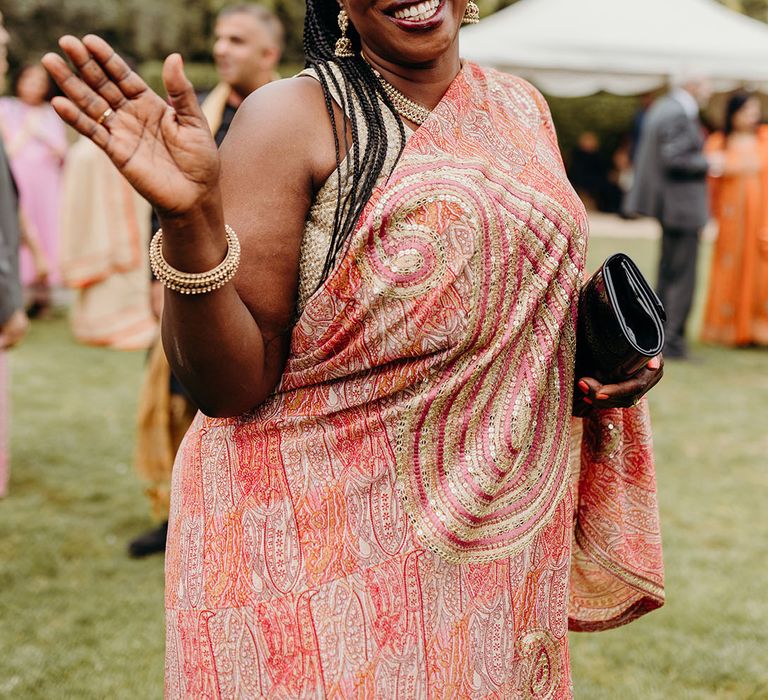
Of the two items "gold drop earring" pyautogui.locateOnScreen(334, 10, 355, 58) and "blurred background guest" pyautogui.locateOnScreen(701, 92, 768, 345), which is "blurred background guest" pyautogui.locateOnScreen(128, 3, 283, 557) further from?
"blurred background guest" pyautogui.locateOnScreen(701, 92, 768, 345)

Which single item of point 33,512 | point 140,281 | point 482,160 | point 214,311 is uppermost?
point 482,160

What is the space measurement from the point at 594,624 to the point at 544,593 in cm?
62

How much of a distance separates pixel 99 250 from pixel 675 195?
5.08 metres

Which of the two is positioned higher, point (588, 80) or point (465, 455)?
point (465, 455)

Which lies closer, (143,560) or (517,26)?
(143,560)

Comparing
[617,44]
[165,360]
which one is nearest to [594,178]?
[617,44]

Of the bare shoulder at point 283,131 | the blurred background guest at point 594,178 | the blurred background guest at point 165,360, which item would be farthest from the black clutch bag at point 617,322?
the blurred background guest at point 594,178

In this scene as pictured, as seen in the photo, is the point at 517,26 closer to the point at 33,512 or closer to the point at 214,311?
the point at 33,512

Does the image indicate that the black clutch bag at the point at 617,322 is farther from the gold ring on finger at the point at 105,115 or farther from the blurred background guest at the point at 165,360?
the blurred background guest at the point at 165,360

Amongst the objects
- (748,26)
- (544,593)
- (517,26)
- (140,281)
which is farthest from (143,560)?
(748,26)

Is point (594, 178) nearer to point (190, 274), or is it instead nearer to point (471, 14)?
point (471, 14)

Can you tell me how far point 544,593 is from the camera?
185 cm

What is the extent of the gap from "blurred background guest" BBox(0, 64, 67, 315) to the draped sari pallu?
8.83m

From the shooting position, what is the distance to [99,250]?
893 centimetres
